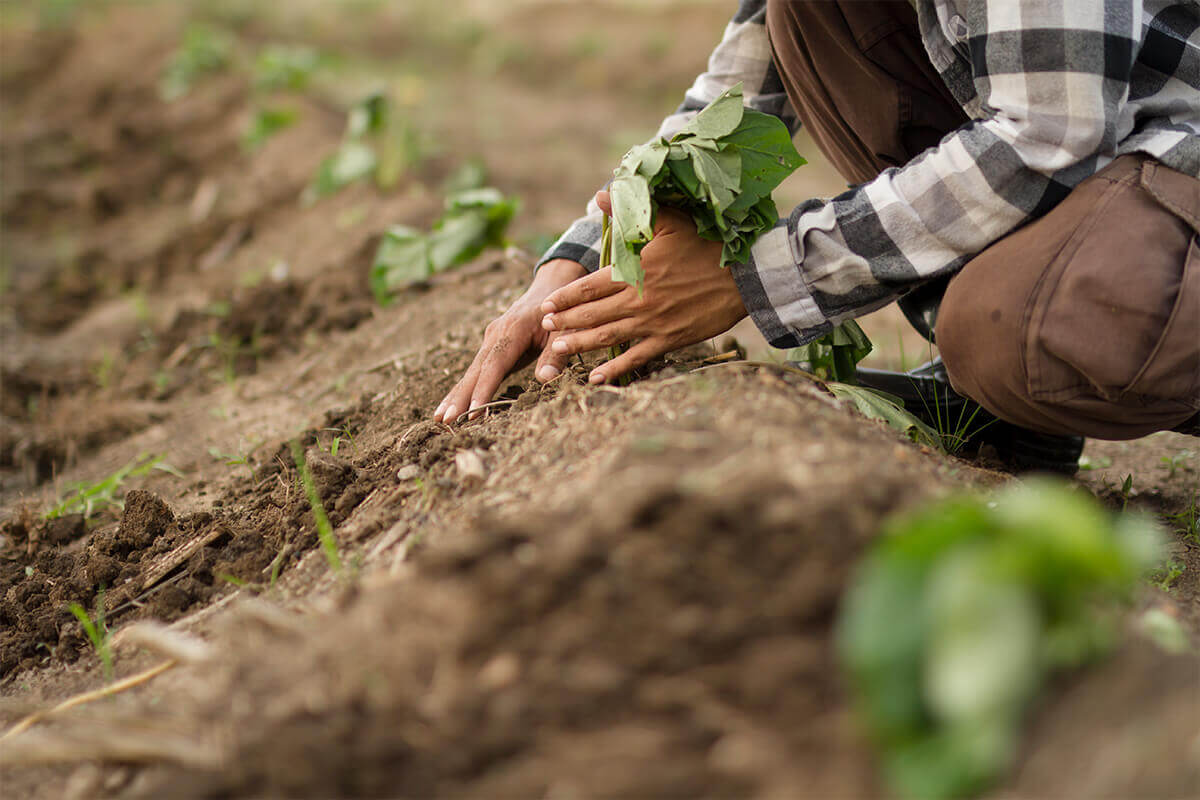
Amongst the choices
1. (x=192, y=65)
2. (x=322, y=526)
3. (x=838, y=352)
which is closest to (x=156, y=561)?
(x=322, y=526)

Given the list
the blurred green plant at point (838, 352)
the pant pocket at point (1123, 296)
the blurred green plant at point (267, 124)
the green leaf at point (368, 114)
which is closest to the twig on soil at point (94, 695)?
the blurred green plant at point (838, 352)

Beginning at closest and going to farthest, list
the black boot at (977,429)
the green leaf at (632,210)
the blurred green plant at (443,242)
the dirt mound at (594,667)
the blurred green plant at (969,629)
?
the blurred green plant at (969,629) < the dirt mound at (594,667) < the green leaf at (632,210) < the black boot at (977,429) < the blurred green plant at (443,242)

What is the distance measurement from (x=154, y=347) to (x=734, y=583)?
2.82 metres

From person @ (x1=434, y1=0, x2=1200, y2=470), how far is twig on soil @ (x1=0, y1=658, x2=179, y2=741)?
2.39 ft

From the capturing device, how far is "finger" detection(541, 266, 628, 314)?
5.98 ft

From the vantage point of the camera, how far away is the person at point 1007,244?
5.21 ft

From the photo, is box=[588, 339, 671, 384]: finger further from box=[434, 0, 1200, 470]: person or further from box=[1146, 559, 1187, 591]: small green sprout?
box=[1146, 559, 1187, 591]: small green sprout

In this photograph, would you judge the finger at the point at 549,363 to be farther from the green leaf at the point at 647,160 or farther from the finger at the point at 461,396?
the green leaf at the point at 647,160

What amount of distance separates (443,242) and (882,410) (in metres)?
1.62

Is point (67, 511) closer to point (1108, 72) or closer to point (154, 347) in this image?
point (154, 347)

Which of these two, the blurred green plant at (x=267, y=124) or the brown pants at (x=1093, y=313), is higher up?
the blurred green plant at (x=267, y=124)

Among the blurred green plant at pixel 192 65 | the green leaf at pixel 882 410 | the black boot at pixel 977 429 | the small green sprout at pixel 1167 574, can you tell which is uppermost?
the blurred green plant at pixel 192 65

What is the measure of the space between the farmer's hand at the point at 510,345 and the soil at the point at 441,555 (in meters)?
0.06

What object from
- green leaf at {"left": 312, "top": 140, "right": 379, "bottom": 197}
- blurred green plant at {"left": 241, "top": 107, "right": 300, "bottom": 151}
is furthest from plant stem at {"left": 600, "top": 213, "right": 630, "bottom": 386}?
blurred green plant at {"left": 241, "top": 107, "right": 300, "bottom": 151}
